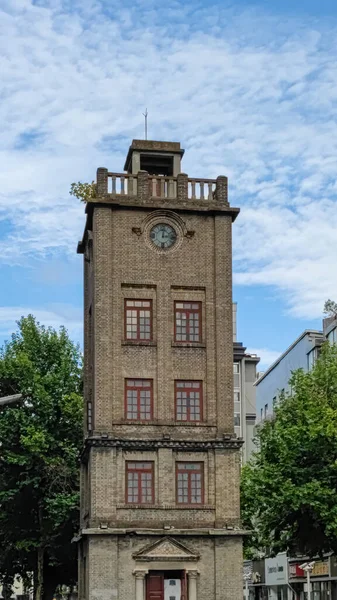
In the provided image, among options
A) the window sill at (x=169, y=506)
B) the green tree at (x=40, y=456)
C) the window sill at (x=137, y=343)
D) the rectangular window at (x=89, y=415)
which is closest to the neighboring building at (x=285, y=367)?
the green tree at (x=40, y=456)

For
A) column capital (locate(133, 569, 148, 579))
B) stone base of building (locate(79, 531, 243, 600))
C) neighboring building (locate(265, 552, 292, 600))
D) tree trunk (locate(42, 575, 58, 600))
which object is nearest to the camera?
stone base of building (locate(79, 531, 243, 600))

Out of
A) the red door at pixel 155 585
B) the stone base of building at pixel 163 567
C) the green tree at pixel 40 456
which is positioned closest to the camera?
the stone base of building at pixel 163 567

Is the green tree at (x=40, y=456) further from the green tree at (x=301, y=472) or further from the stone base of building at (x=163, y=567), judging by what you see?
the stone base of building at (x=163, y=567)

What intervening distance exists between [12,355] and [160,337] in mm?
20305

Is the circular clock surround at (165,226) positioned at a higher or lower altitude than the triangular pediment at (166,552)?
higher

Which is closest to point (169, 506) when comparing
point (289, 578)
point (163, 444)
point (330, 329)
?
point (163, 444)

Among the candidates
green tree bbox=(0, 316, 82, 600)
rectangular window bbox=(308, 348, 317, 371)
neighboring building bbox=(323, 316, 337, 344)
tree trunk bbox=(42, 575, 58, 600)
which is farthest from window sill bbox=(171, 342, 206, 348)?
rectangular window bbox=(308, 348, 317, 371)

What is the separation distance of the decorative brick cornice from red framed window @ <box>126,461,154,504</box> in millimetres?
806

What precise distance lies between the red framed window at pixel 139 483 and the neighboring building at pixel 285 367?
74.6ft

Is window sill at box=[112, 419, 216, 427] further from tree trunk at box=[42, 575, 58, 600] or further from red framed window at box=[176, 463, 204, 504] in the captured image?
tree trunk at box=[42, 575, 58, 600]

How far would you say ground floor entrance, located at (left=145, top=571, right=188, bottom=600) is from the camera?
4538 cm

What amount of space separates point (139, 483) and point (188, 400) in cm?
456

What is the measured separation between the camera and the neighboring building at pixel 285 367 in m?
77.5

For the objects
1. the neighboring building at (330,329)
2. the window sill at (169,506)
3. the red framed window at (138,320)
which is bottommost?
the window sill at (169,506)
